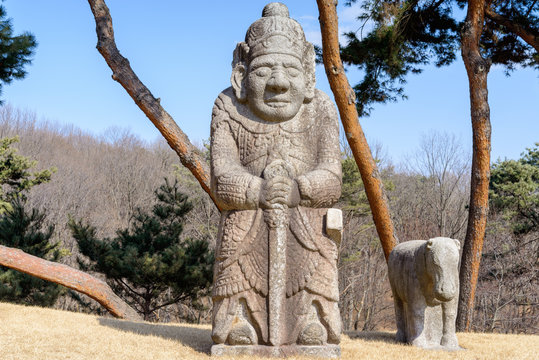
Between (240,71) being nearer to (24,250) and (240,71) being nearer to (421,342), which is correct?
(421,342)

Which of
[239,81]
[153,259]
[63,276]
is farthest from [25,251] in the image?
[239,81]

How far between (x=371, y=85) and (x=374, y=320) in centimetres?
1221

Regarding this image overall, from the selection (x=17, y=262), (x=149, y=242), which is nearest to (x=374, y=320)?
(x=149, y=242)

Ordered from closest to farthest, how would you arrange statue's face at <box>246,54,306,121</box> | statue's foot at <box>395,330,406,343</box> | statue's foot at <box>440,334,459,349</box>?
statue's face at <box>246,54,306,121</box> < statue's foot at <box>440,334,459,349</box> < statue's foot at <box>395,330,406,343</box>

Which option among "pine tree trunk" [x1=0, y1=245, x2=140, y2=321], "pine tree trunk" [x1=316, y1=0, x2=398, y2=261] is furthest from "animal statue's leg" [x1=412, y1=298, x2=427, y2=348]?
"pine tree trunk" [x1=0, y1=245, x2=140, y2=321]

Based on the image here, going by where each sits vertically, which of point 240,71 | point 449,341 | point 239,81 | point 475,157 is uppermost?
point 475,157

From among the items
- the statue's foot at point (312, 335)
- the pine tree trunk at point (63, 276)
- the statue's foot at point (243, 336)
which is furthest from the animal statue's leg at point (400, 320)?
the pine tree trunk at point (63, 276)

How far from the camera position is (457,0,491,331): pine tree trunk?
8.72 meters

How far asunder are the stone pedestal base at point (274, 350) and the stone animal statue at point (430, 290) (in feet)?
4.87

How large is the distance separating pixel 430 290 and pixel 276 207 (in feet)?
6.75

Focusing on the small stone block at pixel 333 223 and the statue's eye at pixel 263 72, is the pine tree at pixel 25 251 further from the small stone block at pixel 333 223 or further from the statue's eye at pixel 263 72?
the small stone block at pixel 333 223

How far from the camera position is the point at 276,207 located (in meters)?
4.53

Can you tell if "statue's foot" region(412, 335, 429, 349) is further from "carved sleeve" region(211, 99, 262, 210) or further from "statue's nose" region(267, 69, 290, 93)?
"statue's nose" region(267, 69, 290, 93)

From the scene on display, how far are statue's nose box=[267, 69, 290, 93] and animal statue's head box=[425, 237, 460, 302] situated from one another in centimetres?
215
